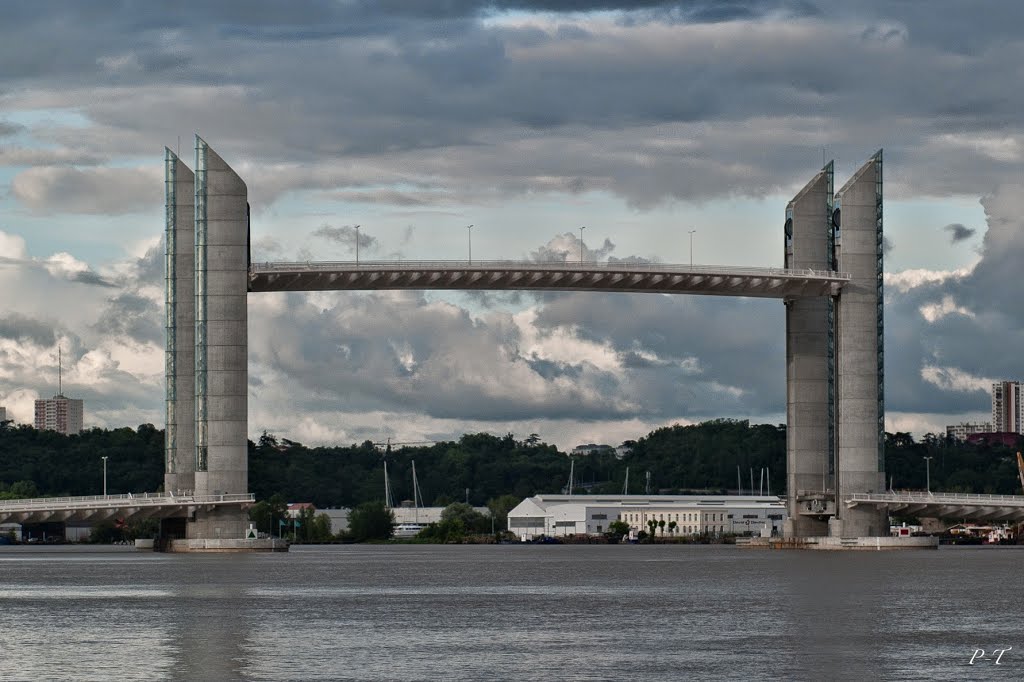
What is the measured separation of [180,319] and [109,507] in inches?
447

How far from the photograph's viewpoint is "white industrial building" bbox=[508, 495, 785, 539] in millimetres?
190875

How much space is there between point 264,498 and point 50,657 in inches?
5698

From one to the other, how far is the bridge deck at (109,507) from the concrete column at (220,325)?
62cm

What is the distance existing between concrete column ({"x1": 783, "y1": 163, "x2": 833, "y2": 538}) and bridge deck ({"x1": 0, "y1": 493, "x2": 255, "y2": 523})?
30213 millimetres

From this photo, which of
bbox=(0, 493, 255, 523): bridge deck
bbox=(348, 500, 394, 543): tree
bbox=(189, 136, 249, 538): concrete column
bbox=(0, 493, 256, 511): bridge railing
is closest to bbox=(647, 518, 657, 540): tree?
bbox=(348, 500, 394, 543): tree

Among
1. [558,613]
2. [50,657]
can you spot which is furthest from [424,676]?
[558,613]

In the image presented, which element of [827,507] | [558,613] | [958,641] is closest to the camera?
[958,641]

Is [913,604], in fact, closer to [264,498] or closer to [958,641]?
[958,641]

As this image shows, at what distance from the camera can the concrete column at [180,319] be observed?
102 metres

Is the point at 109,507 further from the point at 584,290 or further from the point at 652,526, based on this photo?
the point at 652,526

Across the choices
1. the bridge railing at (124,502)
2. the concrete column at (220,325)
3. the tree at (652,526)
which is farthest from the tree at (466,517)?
the concrete column at (220,325)

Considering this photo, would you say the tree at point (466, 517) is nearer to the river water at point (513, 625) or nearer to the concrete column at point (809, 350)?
the concrete column at point (809, 350)

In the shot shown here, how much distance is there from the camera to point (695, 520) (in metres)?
193

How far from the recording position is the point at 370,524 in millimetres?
171625
